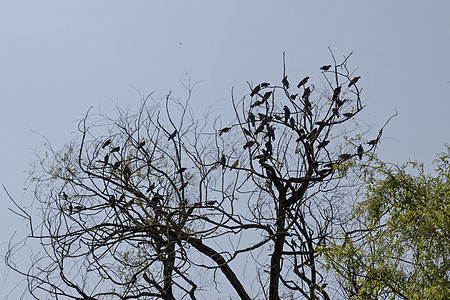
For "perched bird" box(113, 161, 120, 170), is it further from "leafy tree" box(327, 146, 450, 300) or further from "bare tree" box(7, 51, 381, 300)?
"leafy tree" box(327, 146, 450, 300)

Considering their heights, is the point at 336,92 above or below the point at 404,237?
above

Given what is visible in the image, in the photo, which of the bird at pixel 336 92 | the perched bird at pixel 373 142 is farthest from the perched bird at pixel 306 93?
the perched bird at pixel 373 142

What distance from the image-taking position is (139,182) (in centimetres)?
416

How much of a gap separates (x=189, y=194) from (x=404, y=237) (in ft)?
4.86

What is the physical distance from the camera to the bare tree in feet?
12.4

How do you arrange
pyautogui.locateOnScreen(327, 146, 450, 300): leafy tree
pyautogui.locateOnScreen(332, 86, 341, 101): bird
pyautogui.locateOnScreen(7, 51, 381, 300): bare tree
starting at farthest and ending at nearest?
1. pyautogui.locateOnScreen(7, 51, 381, 300): bare tree
2. pyautogui.locateOnScreen(332, 86, 341, 101): bird
3. pyautogui.locateOnScreen(327, 146, 450, 300): leafy tree

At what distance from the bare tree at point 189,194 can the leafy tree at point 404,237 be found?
0.41m

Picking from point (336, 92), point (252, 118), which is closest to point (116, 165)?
point (252, 118)

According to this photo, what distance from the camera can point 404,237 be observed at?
3.10 metres

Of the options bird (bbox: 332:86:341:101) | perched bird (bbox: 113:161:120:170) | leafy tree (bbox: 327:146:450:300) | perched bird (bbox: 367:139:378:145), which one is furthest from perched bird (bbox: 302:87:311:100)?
perched bird (bbox: 113:161:120:170)

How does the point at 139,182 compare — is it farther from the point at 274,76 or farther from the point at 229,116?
the point at 274,76

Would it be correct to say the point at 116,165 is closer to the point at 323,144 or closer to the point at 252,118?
the point at 252,118

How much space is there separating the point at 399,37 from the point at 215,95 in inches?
60.3

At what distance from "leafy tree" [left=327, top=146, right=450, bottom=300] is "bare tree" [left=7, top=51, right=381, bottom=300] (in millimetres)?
412
